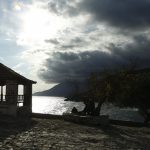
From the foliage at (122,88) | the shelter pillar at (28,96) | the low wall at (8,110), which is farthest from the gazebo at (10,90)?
the foliage at (122,88)

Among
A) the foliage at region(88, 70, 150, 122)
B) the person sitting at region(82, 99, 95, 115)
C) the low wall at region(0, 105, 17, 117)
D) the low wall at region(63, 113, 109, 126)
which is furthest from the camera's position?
the foliage at region(88, 70, 150, 122)

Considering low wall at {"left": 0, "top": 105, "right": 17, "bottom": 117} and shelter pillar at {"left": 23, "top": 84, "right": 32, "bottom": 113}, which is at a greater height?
shelter pillar at {"left": 23, "top": 84, "right": 32, "bottom": 113}

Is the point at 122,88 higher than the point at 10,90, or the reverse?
the point at 122,88

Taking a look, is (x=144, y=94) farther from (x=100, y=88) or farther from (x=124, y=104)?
(x=100, y=88)

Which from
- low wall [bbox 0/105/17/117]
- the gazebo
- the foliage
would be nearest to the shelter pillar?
the gazebo

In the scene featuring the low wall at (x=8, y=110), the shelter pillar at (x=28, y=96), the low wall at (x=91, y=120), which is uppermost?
the shelter pillar at (x=28, y=96)

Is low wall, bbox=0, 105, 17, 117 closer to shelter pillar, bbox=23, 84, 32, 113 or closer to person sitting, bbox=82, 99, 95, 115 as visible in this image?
shelter pillar, bbox=23, 84, 32, 113

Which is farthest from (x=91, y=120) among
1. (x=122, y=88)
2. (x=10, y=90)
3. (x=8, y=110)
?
(x=122, y=88)

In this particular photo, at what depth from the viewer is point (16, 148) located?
1495 centimetres

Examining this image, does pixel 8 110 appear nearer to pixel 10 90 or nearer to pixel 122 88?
pixel 10 90

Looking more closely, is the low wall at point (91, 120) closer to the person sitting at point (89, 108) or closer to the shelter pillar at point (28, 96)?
the person sitting at point (89, 108)

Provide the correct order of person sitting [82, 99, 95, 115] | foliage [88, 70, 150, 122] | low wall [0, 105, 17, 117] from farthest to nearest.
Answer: foliage [88, 70, 150, 122]
person sitting [82, 99, 95, 115]
low wall [0, 105, 17, 117]

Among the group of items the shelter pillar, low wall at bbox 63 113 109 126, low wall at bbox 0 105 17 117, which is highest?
the shelter pillar

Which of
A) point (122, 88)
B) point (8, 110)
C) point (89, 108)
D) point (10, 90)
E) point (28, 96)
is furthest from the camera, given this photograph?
point (122, 88)
